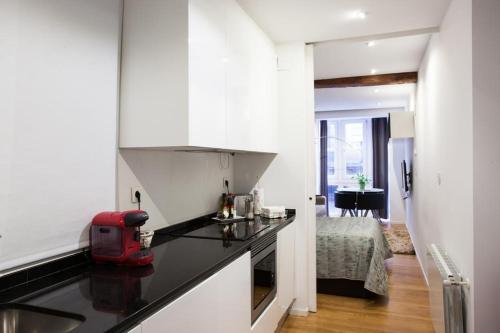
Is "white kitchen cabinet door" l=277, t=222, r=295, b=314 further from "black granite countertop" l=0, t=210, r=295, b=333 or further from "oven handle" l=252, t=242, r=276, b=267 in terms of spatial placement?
"black granite countertop" l=0, t=210, r=295, b=333

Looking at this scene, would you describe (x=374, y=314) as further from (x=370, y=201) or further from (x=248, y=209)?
(x=370, y=201)

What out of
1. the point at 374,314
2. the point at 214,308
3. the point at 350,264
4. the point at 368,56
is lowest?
the point at 374,314

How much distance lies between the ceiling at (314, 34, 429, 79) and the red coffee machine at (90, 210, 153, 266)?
2.46 metres

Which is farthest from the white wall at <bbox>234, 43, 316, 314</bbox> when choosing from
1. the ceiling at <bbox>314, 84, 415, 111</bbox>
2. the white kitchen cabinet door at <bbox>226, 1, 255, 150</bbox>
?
the ceiling at <bbox>314, 84, 415, 111</bbox>

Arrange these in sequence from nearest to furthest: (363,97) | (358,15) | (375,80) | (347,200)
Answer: (358,15) → (375,80) → (363,97) → (347,200)

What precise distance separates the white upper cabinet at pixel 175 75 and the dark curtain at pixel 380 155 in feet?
22.5

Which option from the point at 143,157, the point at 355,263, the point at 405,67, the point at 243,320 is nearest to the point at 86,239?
the point at 143,157

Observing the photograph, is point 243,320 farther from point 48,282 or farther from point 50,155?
point 50,155

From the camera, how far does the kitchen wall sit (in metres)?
1.95

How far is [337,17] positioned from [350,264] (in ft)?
7.43

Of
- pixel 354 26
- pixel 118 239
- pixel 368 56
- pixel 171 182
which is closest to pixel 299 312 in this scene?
pixel 171 182

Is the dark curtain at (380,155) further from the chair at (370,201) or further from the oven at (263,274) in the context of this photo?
the oven at (263,274)

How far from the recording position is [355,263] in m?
3.44

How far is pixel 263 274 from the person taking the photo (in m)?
2.31
